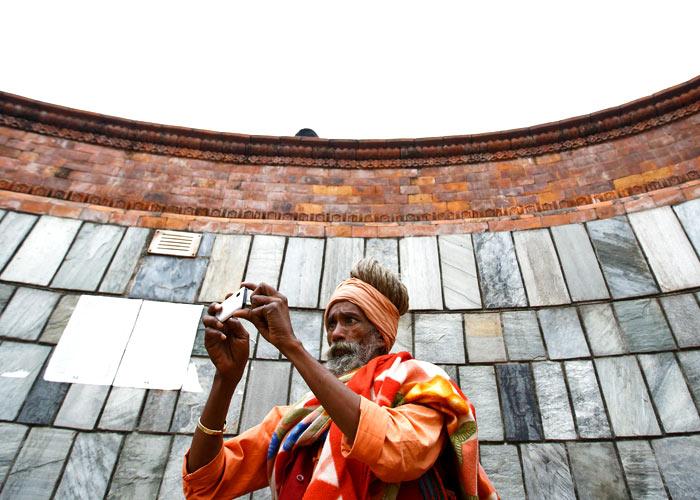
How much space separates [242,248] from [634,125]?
15.2ft

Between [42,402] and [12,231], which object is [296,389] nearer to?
[42,402]

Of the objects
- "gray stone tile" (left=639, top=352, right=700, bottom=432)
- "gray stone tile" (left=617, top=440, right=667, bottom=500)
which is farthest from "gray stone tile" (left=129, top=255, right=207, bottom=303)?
"gray stone tile" (left=639, top=352, right=700, bottom=432)

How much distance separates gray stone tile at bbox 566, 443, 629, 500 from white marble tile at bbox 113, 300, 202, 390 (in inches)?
124

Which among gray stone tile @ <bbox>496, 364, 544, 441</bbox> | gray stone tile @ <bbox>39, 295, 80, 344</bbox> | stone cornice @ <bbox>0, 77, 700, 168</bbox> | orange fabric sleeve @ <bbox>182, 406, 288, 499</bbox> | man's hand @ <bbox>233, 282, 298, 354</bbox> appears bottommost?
orange fabric sleeve @ <bbox>182, 406, 288, 499</bbox>

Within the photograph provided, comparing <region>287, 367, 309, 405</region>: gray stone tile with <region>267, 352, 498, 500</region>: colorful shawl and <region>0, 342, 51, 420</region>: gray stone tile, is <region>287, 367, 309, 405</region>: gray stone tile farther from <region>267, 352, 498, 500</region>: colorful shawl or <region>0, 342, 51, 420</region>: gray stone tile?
<region>0, 342, 51, 420</region>: gray stone tile

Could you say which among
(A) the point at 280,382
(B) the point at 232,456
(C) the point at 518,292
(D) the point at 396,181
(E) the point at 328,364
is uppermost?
(D) the point at 396,181

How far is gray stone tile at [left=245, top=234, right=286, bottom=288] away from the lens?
4562 mm

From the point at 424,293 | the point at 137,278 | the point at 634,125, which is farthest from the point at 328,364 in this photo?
the point at 634,125

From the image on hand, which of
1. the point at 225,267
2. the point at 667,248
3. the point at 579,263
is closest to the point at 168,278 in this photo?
the point at 225,267

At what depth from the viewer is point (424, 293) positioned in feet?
14.4

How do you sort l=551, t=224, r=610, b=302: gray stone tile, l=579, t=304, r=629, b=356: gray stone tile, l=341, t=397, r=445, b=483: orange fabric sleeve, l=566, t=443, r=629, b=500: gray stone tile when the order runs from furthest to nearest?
l=551, t=224, r=610, b=302: gray stone tile → l=579, t=304, r=629, b=356: gray stone tile → l=566, t=443, r=629, b=500: gray stone tile → l=341, t=397, r=445, b=483: orange fabric sleeve

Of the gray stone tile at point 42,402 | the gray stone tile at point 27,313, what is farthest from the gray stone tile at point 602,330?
the gray stone tile at point 27,313

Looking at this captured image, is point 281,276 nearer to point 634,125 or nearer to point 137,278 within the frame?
point 137,278

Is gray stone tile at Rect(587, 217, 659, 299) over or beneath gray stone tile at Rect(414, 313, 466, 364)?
Result: over
